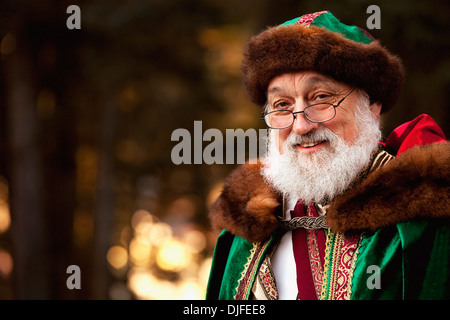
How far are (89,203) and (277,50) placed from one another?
11181mm

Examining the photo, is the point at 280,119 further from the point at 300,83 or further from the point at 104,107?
the point at 104,107

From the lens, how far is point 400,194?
2.59 meters

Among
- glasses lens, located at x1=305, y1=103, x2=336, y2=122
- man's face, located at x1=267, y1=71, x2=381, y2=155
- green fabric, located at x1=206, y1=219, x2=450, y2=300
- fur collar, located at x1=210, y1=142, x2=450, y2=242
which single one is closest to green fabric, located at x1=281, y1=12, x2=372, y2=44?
man's face, located at x1=267, y1=71, x2=381, y2=155

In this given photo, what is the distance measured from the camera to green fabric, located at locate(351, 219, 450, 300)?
2.46 metres

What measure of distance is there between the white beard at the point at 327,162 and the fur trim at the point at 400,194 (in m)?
0.18

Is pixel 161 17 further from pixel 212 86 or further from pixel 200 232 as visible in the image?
pixel 200 232

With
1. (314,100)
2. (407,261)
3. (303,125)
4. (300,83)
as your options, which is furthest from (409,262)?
(300,83)

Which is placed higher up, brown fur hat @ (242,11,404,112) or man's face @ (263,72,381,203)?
brown fur hat @ (242,11,404,112)

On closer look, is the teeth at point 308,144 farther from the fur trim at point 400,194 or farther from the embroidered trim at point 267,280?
the embroidered trim at point 267,280

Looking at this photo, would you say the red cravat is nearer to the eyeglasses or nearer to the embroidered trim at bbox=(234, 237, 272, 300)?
the embroidered trim at bbox=(234, 237, 272, 300)

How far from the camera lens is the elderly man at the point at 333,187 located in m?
2.53

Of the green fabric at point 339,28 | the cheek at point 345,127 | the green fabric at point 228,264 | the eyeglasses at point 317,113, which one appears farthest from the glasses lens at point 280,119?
the green fabric at point 228,264

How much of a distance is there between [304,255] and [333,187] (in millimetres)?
419

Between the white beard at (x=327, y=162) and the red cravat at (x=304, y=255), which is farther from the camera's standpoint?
the white beard at (x=327, y=162)
